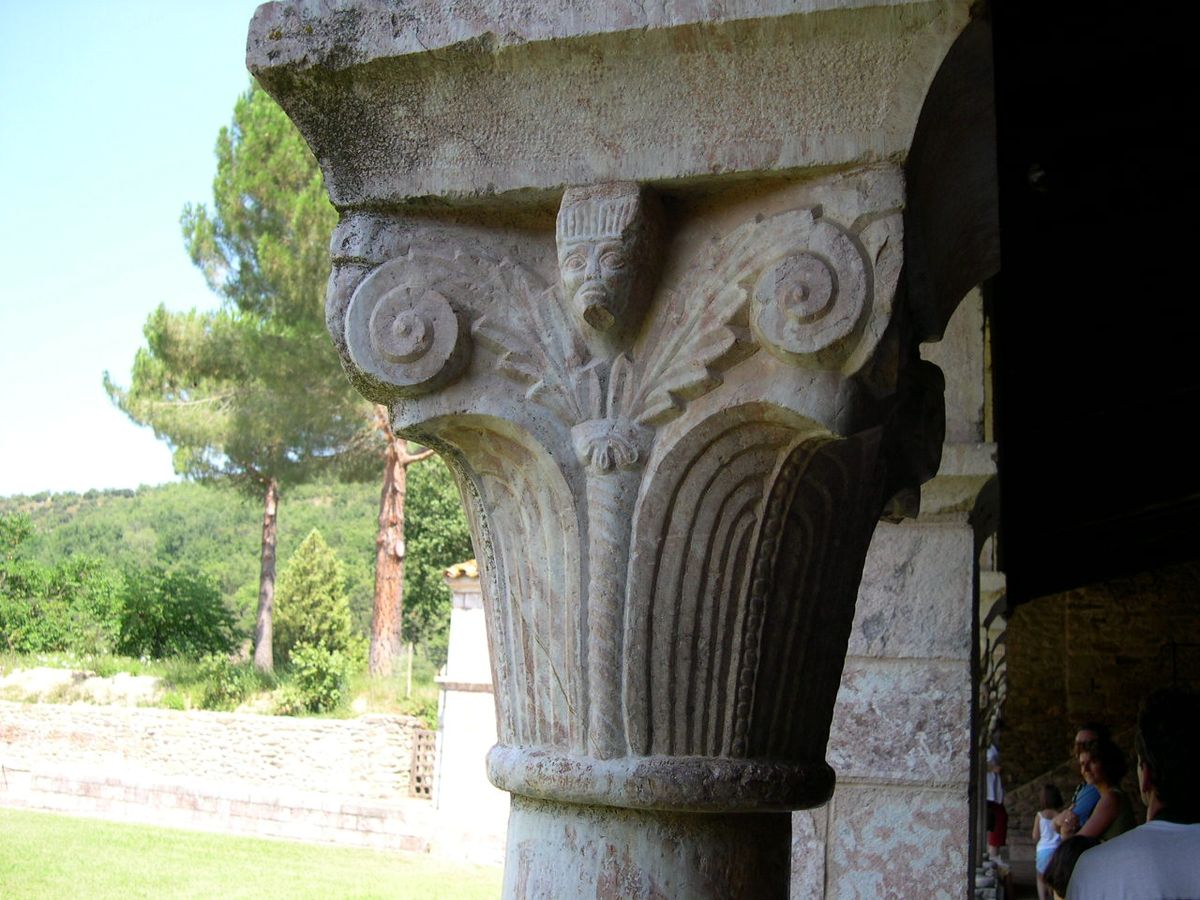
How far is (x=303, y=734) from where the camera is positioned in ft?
45.6

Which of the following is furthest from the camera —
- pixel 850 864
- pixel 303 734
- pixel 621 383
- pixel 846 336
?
→ pixel 303 734

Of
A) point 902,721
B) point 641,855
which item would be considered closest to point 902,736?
point 902,721

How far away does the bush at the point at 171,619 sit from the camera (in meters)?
18.9

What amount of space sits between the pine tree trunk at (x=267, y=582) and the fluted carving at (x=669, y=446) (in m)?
19.3

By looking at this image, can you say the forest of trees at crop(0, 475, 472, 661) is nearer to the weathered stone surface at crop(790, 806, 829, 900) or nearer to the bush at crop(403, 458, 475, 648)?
the bush at crop(403, 458, 475, 648)

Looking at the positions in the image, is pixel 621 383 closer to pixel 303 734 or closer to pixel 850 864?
pixel 850 864

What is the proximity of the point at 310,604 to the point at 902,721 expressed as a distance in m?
19.0

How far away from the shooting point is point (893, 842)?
96.7 inches

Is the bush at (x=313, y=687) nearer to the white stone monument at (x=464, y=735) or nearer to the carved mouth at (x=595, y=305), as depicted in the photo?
the white stone monument at (x=464, y=735)

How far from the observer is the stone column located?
1.17 meters

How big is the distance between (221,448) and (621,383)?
62.3ft

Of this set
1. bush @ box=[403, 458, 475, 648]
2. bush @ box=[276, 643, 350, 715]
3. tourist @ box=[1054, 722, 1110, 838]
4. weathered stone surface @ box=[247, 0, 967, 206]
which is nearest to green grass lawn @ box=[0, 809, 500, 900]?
bush @ box=[276, 643, 350, 715]

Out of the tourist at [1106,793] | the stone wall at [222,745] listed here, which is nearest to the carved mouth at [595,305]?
the tourist at [1106,793]

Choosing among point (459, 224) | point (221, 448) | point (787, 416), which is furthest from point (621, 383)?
point (221, 448)
